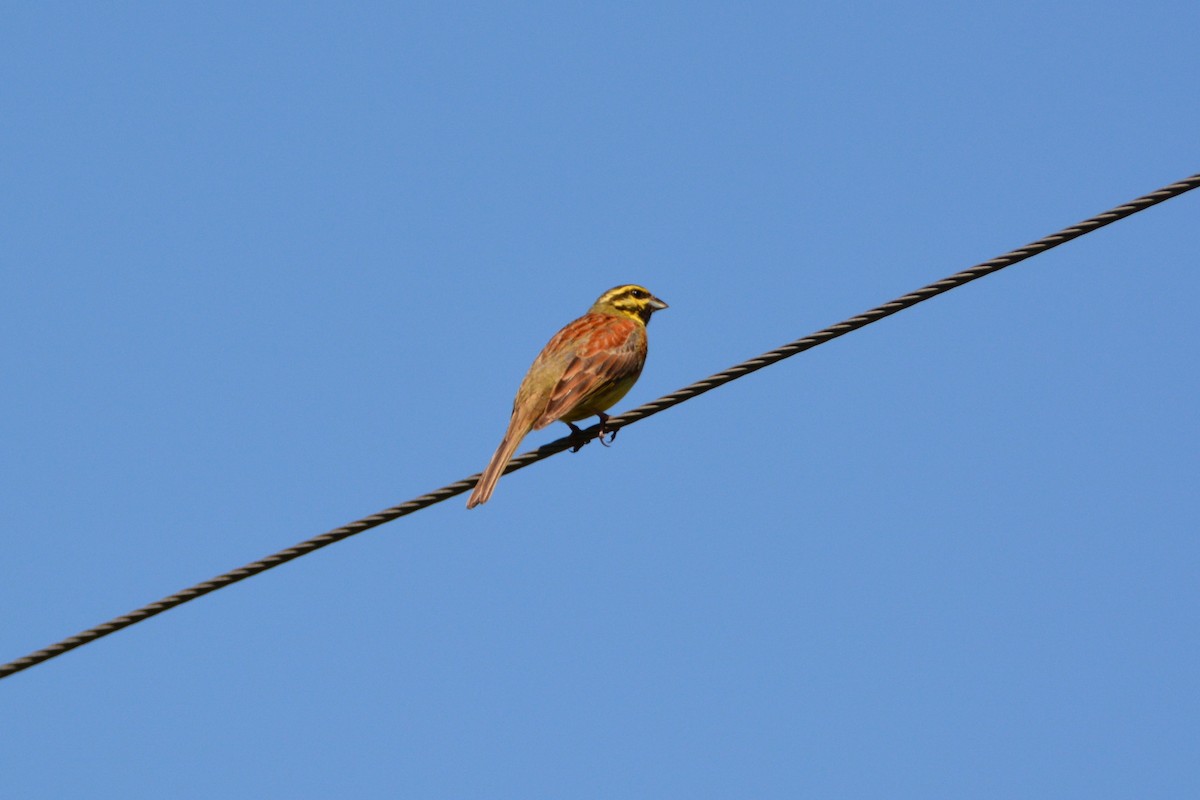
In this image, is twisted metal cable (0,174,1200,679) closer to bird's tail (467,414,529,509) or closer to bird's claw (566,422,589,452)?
bird's tail (467,414,529,509)

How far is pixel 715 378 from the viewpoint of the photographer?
27.7ft

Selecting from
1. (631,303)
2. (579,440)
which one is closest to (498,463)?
(579,440)

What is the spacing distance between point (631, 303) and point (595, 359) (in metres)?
1.83

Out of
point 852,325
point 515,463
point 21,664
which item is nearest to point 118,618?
point 21,664

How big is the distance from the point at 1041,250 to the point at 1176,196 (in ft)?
2.20

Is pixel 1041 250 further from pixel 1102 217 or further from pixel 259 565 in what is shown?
pixel 259 565

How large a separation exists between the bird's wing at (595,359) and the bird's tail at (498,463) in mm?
146

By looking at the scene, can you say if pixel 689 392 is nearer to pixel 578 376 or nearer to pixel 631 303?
pixel 578 376

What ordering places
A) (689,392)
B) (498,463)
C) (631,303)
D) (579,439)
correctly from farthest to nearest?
(631,303), (579,439), (498,463), (689,392)

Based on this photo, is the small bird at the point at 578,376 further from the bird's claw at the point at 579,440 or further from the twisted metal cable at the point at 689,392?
the twisted metal cable at the point at 689,392

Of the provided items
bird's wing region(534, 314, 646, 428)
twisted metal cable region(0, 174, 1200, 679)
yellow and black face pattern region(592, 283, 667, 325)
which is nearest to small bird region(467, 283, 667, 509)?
bird's wing region(534, 314, 646, 428)

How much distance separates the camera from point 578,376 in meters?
11.0

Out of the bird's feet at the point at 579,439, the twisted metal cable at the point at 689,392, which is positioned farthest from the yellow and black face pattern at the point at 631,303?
the twisted metal cable at the point at 689,392

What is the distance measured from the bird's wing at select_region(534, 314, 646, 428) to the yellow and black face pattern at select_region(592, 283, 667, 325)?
40 centimetres
